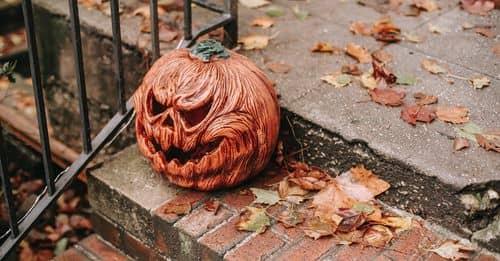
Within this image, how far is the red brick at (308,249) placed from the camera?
242 centimetres

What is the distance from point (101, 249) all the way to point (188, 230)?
63 centimetres

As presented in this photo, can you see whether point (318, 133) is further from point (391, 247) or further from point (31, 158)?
point (31, 158)

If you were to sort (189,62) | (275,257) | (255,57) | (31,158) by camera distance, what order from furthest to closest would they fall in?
(31,158)
(255,57)
(189,62)
(275,257)

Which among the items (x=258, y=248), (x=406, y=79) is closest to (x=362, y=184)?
(x=258, y=248)

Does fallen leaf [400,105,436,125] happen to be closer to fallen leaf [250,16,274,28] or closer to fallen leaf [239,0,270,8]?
fallen leaf [250,16,274,28]

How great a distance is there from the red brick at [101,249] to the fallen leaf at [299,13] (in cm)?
151

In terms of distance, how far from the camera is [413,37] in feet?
11.1

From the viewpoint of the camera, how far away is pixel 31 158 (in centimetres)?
434

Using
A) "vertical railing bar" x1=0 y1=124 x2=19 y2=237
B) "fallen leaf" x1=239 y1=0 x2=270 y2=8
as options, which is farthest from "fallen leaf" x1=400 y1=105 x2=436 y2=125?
"vertical railing bar" x1=0 y1=124 x2=19 y2=237

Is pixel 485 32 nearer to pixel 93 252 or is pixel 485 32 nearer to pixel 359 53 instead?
pixel 359 53

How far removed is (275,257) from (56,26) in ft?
6.19

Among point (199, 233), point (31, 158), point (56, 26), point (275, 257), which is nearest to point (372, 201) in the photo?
point (275, 257)

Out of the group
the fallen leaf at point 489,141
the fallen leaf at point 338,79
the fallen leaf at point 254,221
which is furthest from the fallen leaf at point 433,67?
the fallen leaf at point 254,221

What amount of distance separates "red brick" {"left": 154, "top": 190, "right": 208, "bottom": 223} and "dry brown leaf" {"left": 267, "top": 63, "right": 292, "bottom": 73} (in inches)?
27.3
